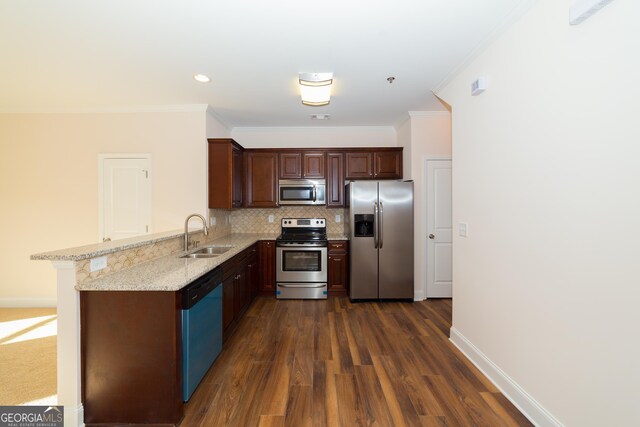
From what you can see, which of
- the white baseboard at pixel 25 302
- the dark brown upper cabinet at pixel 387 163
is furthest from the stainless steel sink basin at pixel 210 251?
the dark brown upper cabinet at pixel 387 163

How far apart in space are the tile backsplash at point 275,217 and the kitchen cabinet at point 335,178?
12.4 inches

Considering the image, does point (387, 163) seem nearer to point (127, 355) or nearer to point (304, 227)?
point (304, 227)

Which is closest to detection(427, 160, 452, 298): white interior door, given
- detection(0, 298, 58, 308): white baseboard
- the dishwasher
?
the dishwasher

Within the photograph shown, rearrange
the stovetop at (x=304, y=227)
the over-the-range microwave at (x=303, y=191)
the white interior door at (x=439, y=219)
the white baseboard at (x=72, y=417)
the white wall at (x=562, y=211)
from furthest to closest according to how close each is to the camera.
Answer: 1. the stovetop at (x=304, y=227)
2. the over-the-range microwave at (x=303, y=191)
3. the white interior door at (x=439, y=219)
4. the white baseboard at (x=72, y=417)
5. the white wall at (x=562, y=211)

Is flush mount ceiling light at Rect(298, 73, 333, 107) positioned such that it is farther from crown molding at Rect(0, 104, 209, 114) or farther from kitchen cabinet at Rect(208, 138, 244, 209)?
crown molding at Rect(0, 104, 209, 114)

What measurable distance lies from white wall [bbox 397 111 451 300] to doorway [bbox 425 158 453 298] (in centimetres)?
8

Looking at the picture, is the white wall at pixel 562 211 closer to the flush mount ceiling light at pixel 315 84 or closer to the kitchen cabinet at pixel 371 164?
the flush mount ceiling light at pixel 315 84

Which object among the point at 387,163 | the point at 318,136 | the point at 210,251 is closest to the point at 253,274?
the point at 210,251

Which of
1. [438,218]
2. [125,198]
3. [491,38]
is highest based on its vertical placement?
[491,38]

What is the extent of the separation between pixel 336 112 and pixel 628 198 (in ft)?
10.9

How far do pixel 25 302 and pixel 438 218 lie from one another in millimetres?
6111

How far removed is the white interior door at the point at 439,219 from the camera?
13.3 feet

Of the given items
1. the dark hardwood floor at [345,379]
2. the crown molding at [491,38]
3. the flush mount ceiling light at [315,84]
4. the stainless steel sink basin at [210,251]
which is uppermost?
the crown molding at [491,38]

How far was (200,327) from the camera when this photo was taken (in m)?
2.03
